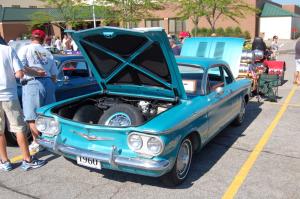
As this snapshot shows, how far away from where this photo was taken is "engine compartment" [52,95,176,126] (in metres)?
4.39

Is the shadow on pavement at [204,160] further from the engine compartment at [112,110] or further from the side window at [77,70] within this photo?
the side window at [77,70]

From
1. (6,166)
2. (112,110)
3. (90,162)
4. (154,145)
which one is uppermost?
(112,110)

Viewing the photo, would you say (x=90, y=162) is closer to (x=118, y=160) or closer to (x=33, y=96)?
(x=118, y=160)

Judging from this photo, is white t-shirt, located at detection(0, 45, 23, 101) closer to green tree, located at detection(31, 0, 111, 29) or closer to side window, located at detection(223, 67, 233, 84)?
side window, located at detection(223, 67, 233, 84)

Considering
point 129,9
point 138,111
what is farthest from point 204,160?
point 129,9

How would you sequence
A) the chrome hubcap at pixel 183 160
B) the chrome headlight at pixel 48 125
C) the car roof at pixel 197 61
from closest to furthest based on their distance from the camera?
the chrome hubcap at pixel 183 160 < the chrome headlight at pixel 48 125 < the car roof at pixel 197 61

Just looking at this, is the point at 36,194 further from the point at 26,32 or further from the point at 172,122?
the point at 26,32

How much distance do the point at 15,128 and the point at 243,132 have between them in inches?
157

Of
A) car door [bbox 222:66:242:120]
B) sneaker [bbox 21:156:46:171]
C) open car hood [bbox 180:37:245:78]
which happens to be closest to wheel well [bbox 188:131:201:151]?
car door [bbox 222:66:242:120]

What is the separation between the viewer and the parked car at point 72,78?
6.70 metres

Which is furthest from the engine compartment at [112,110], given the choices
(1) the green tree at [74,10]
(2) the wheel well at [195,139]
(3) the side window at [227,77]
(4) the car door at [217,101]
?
(1) the green tree at [74,10]

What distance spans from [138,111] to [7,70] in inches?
69.6

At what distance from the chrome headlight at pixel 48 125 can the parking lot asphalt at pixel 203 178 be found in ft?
2.05

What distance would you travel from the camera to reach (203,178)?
179 inches
